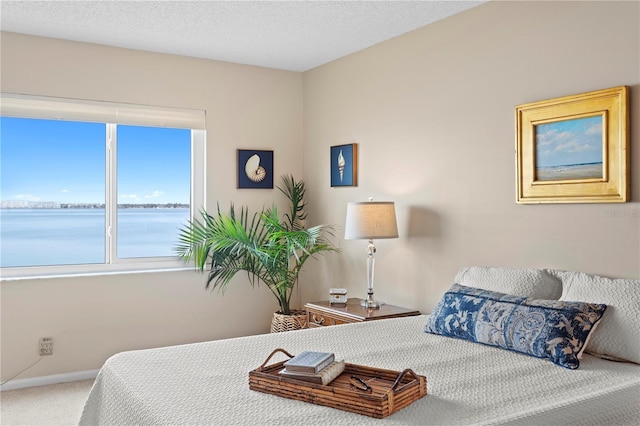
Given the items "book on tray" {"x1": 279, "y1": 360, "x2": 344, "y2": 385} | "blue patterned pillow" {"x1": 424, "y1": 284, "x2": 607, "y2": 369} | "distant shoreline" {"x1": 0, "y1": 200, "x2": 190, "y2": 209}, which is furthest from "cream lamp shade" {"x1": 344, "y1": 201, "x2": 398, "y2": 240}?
"book on tray" {"x1": 279, "y1": 360, "x2": 344, "y2": 385}

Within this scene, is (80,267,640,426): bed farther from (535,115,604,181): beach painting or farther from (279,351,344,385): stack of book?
(535,115,604,181): beach painting

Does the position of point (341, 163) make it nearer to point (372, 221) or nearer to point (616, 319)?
point (372, 221)

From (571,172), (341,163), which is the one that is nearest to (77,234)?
(341,163)

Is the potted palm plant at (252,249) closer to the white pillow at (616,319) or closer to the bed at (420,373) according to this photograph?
the bed at (420,373)

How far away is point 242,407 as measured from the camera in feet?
6.20

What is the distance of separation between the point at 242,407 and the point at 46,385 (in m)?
2.95

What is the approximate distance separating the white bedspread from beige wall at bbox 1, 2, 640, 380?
85cm

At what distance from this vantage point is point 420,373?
2.28 meters

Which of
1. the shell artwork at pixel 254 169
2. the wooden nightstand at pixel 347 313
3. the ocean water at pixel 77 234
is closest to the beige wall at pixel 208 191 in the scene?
the shell artwork at pixel 254 169

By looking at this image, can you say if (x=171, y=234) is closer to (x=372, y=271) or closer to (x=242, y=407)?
(x=372, y=271)

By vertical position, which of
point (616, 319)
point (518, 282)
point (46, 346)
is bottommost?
point (46, 346)

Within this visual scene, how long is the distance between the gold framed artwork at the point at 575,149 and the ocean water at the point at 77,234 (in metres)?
2.90

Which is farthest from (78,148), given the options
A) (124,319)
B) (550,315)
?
(550,315)

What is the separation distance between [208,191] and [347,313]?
5.84 feet
